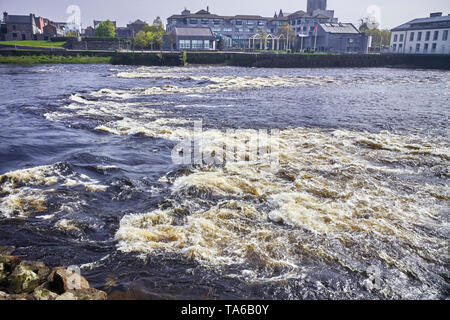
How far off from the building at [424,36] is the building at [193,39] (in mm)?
52845

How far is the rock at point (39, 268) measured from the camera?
18.3 ft

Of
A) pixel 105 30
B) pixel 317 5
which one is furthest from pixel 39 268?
pixel 317 5

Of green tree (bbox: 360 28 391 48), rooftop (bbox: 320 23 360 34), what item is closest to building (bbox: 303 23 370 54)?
rooftop (bbox: 320 23 360 34)

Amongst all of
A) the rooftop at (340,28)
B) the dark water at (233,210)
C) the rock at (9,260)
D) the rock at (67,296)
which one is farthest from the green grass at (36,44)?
the rock at (67,296)

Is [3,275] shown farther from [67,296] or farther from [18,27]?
[18,27]

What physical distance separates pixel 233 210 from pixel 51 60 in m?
70.6

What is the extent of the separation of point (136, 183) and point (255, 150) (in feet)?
17.5

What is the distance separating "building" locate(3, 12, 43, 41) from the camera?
97344 millimetres

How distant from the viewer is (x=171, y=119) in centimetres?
1939

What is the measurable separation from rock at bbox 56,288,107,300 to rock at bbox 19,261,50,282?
949 mm

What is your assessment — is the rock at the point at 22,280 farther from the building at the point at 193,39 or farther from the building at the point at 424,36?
the building at the point at 424,36

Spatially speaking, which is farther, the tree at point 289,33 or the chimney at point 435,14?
the tree at point 289,33

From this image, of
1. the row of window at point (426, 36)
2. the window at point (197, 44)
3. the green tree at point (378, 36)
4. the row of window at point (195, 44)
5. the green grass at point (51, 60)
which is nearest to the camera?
the green grass at point (51, 60)
